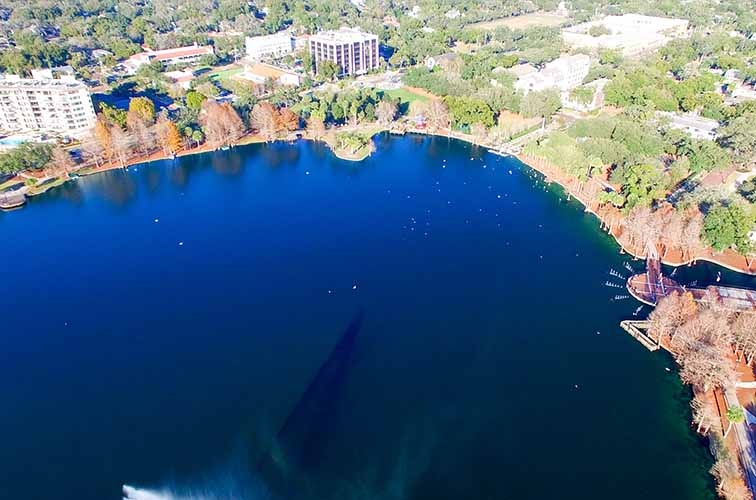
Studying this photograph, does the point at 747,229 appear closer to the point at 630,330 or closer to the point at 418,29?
the point at 630,330

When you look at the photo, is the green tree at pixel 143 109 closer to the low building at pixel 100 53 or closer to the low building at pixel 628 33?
the low building at pixel 100 53

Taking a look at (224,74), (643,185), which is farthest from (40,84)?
(643,185)

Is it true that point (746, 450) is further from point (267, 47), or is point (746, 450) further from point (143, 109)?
point (267, 47)

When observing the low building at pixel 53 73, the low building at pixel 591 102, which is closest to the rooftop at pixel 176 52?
the low building at pixel 53 73

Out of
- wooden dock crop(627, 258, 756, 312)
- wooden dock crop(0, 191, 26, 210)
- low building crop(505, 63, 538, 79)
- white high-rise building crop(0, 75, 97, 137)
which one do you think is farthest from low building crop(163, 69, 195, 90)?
wooden dock crop(627, 258, 756, 312)

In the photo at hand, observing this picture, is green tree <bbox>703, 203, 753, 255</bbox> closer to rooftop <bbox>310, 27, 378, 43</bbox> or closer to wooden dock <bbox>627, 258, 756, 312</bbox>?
wooden dock <bbox>627, 258, 756, 312</bbox>

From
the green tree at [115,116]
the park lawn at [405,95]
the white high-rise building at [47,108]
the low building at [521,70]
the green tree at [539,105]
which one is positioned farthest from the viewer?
the low building at [521,70]
